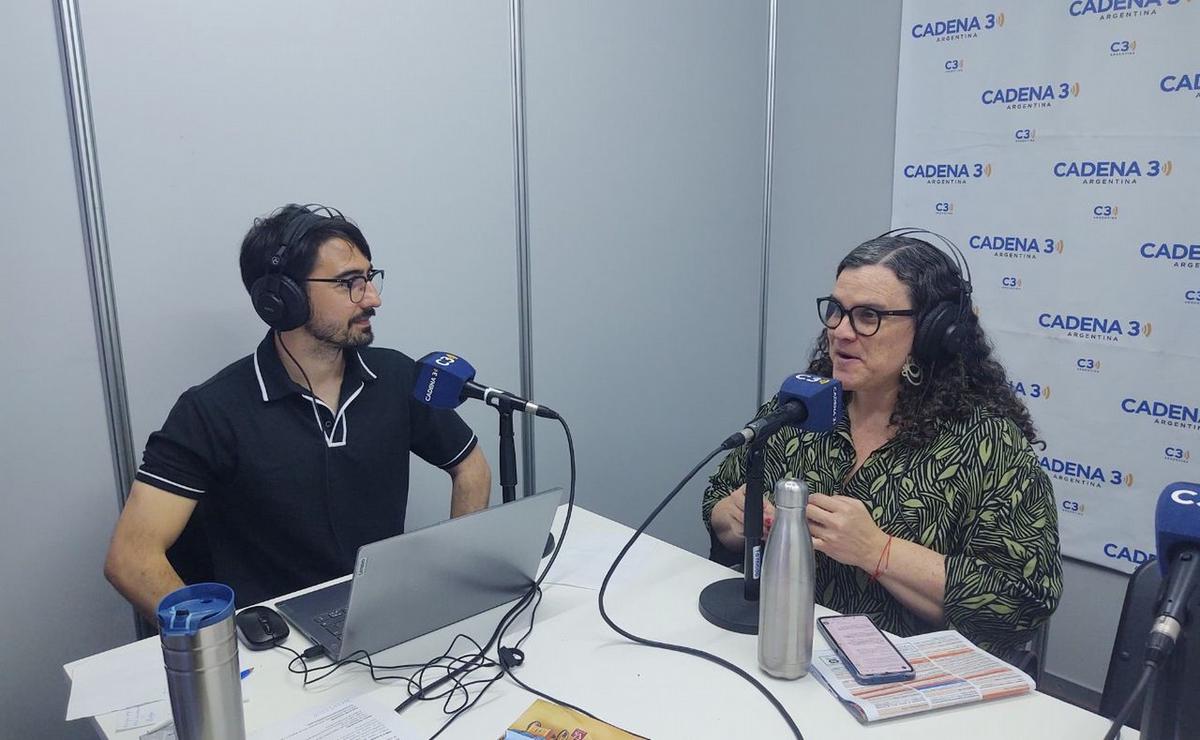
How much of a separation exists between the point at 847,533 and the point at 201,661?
100 cm

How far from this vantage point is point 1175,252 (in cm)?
211


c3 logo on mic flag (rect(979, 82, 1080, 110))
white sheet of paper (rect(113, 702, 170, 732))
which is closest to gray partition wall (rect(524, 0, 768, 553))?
Answer: c3 logo on mic flag (rect(979, 82, 1080, 110))

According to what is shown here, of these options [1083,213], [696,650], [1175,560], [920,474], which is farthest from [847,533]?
[1083,213]

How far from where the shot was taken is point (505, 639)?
1278mm

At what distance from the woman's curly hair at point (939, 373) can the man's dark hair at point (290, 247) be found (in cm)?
111

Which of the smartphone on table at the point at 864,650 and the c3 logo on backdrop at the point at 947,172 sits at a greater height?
the c3 logo on backdrop at the point at 947,172

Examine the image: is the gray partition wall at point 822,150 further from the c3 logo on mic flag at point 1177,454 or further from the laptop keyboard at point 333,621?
the laptop keyboard at point 333,621

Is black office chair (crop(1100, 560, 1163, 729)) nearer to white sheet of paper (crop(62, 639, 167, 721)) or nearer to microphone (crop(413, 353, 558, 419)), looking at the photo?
microphone (crop(413, 353, 558, 419))

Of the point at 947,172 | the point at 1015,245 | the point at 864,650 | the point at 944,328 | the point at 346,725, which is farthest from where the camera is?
the point at 947,172

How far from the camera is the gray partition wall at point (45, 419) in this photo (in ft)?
5.28

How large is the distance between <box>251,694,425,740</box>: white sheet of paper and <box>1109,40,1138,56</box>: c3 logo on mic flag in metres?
2.37

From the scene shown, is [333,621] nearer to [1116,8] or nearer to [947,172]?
[947,172]

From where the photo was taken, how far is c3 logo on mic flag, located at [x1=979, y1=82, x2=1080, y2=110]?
2266 millimetres

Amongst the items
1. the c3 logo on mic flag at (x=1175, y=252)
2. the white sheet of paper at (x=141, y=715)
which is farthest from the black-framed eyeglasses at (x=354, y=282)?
the c3 logo on mic flag at (x=1175, y=252)
